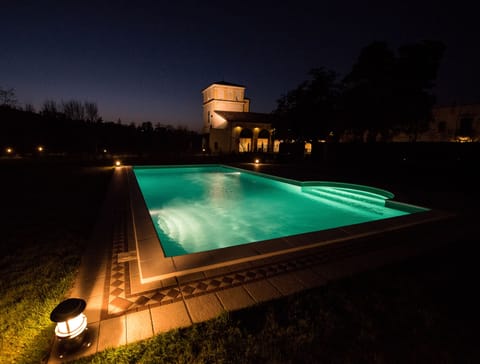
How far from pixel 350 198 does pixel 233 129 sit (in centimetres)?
1965

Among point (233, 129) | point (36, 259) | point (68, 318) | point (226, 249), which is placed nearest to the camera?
point (68, 318)

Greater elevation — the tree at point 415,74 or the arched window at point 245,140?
the tree at point 415,74

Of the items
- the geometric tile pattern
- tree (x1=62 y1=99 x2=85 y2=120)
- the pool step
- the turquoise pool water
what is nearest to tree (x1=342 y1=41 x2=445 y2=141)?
the turquoise pool water

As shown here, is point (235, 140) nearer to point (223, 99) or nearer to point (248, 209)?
point (223, 99)

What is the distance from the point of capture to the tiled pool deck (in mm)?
1952

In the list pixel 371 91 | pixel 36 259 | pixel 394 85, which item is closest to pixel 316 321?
pixel 36 259

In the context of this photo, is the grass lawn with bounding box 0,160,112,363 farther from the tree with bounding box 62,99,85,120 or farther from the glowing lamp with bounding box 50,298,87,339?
the tree with bounding box 62,99,85,120

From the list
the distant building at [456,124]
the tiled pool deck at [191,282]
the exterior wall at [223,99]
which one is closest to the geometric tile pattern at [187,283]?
the tiled pool deck at [191,282]

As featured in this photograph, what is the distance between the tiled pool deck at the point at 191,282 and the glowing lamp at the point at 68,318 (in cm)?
18

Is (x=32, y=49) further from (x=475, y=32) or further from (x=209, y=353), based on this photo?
(x=475, y=32)

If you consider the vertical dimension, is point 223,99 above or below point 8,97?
above

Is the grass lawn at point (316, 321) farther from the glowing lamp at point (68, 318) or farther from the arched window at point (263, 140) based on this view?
the arched window at point (263, 140)

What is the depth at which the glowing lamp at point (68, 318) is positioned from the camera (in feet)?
5.00

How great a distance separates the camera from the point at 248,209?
7777mm
